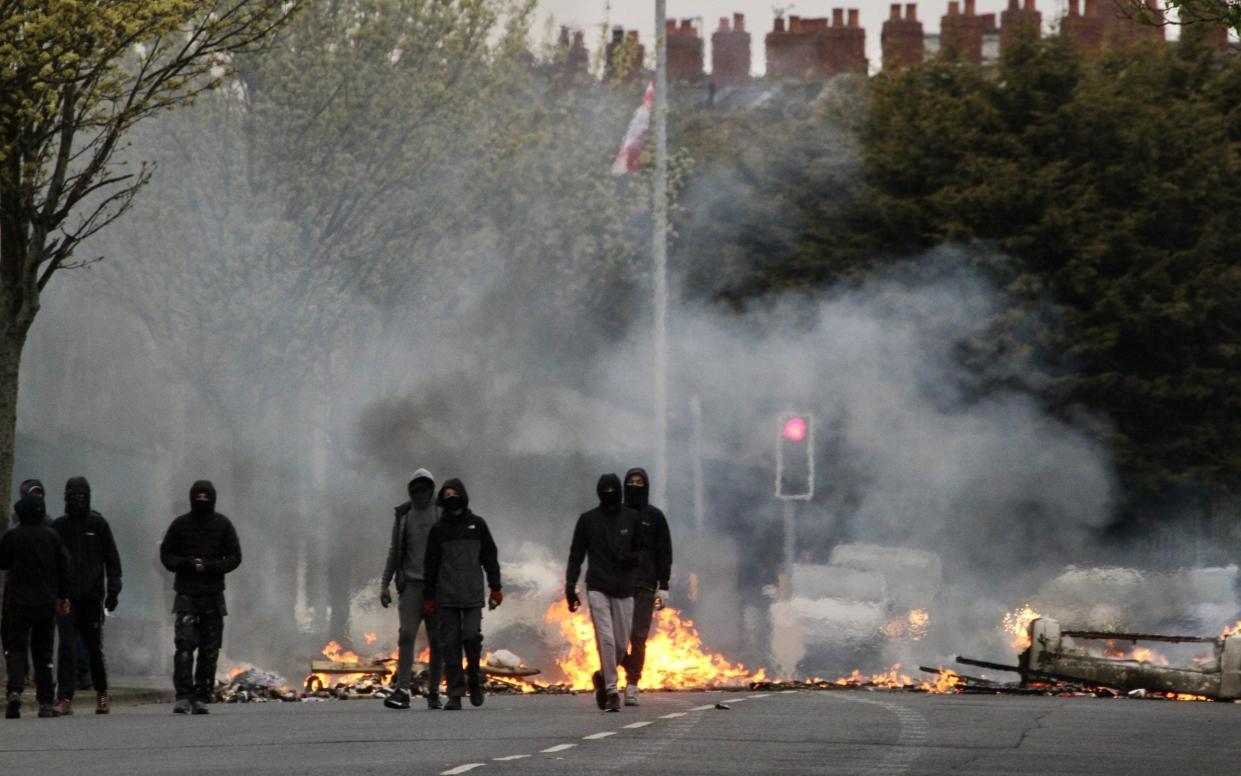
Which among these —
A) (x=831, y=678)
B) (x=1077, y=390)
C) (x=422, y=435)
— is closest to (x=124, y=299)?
(x=422, y=435)

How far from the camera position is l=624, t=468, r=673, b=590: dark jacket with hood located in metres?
21.1

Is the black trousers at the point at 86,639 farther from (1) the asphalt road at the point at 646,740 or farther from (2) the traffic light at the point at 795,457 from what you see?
(2) the traffic light at the point at 795,457

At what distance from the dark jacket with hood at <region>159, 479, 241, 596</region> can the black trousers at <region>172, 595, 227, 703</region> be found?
97 mm

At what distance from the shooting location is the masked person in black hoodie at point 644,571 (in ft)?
69.1

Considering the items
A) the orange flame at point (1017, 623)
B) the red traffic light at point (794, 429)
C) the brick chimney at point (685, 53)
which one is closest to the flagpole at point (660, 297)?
the orange flame at point (1017, 623)

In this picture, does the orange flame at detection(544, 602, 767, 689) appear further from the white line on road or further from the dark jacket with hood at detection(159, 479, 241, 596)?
the white line on road

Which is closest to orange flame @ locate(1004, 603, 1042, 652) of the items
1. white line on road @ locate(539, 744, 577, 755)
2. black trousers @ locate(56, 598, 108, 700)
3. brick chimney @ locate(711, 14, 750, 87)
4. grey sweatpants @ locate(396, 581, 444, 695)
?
grey sweatpants @ locate(396, 581, 444, 695)

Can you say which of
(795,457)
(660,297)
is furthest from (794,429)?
(660,297)

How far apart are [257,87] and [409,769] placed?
80.7ft

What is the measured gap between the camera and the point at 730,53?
8238cm

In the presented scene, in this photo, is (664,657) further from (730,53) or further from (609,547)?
(730,53)

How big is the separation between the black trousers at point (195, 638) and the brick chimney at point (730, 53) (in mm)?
62210

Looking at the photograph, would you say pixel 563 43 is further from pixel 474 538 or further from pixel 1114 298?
pixel 474 538

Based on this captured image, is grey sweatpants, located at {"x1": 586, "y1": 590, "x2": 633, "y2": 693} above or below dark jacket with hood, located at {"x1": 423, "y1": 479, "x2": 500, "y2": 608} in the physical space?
below
